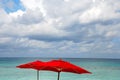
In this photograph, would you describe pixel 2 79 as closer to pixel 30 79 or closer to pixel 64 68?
pixel 30 79

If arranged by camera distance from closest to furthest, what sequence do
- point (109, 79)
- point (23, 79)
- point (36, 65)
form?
1. point (36, 65)
2. point (23, 79)
3. point (109, 79)

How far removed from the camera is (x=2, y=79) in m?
27.8

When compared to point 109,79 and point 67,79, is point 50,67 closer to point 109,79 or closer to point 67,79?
point 67,79

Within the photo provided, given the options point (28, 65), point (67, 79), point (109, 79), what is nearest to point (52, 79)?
point (67, 79)

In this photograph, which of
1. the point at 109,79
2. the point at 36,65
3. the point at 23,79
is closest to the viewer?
the point at 36,65

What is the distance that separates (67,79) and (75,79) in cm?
105

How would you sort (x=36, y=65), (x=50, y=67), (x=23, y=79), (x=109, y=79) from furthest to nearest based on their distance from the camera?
(x=109, y=79) < (x=23, y=79) < (x=36, y=65) < (x=50, y=67)

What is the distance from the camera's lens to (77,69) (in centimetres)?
704

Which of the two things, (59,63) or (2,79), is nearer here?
(59,63)

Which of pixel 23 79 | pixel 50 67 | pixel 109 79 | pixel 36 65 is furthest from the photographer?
pixel 109 79

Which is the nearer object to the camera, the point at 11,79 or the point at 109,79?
the point at 11,79

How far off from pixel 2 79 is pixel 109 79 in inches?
451

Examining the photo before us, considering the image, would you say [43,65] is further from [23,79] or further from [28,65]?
[23,79]

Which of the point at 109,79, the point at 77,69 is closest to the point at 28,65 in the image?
the point at 77,69
